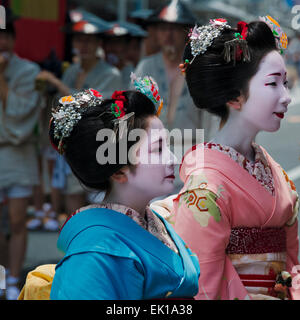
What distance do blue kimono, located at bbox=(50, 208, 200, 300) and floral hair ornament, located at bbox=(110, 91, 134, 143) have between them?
228 millimetres

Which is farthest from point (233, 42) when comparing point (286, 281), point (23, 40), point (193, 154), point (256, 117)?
point (23, 40)

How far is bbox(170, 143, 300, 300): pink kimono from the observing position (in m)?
2.05

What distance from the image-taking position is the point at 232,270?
210cm

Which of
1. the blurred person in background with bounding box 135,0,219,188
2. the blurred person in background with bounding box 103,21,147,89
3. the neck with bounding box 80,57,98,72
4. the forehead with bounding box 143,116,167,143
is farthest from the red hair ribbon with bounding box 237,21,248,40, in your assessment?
the blurred person in background with bounding box 103,21,147,89

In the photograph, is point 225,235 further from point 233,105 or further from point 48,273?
point 48,273

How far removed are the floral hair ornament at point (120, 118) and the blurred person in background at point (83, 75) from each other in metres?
2.93

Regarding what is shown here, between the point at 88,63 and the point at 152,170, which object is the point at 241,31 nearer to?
the point at 152,170

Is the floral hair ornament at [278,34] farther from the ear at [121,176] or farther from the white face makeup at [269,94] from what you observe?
the ear at [121,176]

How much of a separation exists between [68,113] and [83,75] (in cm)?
324

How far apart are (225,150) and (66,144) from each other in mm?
672

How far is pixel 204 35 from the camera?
216 cm

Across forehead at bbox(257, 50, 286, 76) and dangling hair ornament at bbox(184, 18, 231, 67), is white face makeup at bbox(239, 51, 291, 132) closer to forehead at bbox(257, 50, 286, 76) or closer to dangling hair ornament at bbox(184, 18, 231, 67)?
forehead at bbox(257, 50, 286, 76)

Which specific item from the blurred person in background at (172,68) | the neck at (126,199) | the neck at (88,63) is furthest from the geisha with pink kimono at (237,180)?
the neck at (88,63)

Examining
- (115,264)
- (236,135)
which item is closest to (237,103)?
(236,135)
